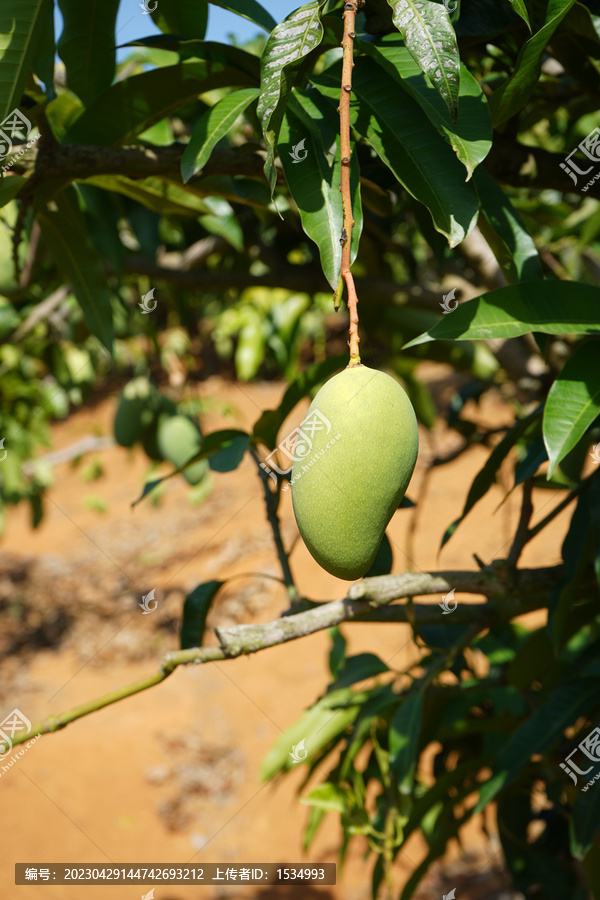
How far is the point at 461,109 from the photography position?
56 cm

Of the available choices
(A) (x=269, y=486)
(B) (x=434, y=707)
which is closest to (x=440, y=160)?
(A) (x=269, y=486)

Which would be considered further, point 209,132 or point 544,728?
point 544,728

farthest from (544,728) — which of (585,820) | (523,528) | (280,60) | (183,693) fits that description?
(183,693)

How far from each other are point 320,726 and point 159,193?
968 millimetres

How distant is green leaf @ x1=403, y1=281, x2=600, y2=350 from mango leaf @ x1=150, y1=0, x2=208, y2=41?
452mm

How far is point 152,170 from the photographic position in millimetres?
760

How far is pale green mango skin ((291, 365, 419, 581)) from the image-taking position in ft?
1.62

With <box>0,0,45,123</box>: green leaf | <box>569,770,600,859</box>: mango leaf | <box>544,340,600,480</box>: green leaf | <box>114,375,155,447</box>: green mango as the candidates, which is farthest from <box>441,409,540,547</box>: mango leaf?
<box>114,375,155,447</box>: green mango

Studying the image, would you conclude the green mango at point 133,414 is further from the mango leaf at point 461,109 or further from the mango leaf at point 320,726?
the mango leaf at point 461,109

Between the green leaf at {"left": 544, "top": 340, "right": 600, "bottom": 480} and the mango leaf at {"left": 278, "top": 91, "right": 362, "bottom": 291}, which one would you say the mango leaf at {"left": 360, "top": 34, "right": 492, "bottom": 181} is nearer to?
the mango leaf at {"left": 278, "top": 91, "right": 362, "bottom": 291}

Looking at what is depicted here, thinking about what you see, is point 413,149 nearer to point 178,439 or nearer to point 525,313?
point 525,313

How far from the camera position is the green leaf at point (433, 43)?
0.48 metres

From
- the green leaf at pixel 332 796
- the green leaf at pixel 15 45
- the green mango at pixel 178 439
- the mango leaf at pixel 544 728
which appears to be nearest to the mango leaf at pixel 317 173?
the green leaf at pixel 15 45

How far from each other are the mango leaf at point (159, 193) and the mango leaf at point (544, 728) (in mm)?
800
